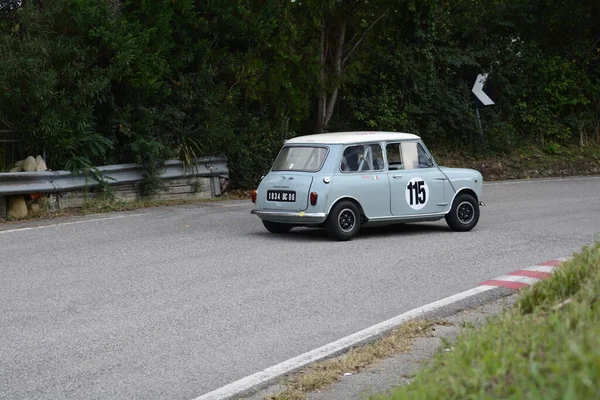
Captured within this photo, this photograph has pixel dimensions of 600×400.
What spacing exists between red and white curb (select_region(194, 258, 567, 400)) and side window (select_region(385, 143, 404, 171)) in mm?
3819

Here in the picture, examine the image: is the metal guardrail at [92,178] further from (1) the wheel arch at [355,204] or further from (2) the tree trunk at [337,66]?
(1) the wheel arch at [355,204]

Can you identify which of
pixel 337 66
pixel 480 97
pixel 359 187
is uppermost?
pixel 337 66

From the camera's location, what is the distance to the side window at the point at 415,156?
47.0 ft

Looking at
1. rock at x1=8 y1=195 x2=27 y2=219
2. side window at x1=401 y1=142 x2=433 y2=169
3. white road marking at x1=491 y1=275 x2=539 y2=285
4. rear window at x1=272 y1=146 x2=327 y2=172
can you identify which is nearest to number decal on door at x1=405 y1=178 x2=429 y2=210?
side window at x1=401 y1=142 x2=433 y2=169

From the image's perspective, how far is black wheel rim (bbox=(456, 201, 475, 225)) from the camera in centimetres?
1451

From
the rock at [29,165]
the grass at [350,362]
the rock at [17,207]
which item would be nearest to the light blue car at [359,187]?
the rock at [17,207]

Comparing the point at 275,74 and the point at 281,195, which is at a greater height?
the point at 275,74

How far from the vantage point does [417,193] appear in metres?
14.2

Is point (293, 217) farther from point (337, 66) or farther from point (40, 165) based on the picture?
point (337, 66)

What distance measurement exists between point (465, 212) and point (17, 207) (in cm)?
705

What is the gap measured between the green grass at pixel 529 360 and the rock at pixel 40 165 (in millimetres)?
Result: 12228

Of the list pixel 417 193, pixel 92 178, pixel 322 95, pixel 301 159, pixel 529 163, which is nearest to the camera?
pixel 301 159

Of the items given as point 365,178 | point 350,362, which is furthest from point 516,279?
point 365,178

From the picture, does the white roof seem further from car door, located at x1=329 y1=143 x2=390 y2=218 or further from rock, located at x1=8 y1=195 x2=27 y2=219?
rock, located at x1=8 y1=195 x2=27 y2=219
